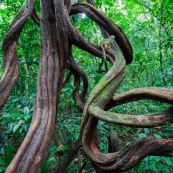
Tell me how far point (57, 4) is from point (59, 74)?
36cm

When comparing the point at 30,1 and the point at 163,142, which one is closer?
the point at 163,142

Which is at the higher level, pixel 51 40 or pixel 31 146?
pixel 51 40

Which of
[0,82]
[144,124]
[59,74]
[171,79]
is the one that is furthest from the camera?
[171,79]

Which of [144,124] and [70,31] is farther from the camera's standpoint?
[70,31]

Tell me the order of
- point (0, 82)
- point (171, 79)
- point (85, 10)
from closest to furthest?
1. point (0, 82)
2. point (85, 10)
3. point (171, 79)

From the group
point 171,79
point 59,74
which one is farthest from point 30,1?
point 171,79

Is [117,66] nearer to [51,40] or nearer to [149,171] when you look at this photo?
[51,40]

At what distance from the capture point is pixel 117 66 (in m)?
1.03

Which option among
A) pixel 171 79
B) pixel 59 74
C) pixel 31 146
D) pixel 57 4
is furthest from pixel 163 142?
pixel 171 79

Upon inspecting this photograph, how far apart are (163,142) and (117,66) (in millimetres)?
495

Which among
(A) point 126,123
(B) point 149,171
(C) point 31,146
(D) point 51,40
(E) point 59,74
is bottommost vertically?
(B) point 149,171

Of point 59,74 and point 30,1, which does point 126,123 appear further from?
point 30,1

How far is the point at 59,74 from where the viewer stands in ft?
3.59

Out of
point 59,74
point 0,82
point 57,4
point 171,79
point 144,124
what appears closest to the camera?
point 144,124
